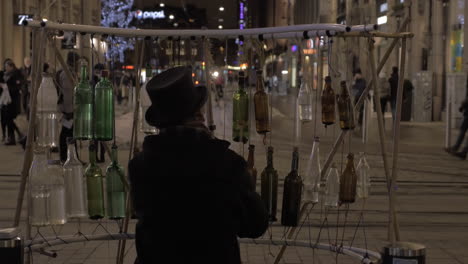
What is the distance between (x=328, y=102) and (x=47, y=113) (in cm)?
208

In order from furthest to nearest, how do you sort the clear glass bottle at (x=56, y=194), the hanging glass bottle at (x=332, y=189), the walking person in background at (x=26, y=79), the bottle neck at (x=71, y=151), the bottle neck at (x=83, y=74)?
the walking person in background at (x=26, y=79) → the bottle neck at (x=83, y=74) → the hanging glass bottle at (x=332, y=189) → the bottle neck at (x=71, y=151) → the clear glass bottle at (x=56, y=194)

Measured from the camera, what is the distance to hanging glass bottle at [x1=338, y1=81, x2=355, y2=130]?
5.24 metres

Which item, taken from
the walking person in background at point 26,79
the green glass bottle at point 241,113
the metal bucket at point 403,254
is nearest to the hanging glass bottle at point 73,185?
the green glass bottle at point 241,113

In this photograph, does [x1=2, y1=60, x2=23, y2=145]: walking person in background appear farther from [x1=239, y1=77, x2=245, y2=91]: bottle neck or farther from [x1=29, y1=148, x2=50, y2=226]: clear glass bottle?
[x1=239, y1=77, x2=245, y2=91]: bottle neck

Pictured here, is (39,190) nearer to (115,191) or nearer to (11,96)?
(115,191)

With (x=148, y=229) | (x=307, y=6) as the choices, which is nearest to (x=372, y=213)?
(x=148, y=229)

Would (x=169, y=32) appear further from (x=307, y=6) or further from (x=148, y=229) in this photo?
(x=307, y=6)

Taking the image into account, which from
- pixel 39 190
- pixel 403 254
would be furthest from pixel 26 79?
pixel 403 254

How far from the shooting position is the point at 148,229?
142 inches

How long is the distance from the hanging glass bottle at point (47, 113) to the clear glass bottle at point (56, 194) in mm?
515

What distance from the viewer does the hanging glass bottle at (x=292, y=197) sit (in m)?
5.17

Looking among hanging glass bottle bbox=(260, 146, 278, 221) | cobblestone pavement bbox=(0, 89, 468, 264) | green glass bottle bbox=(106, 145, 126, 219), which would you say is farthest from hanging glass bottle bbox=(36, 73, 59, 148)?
hanging glass bottle bbox=(260, 146, 278, 221)

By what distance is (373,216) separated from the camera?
9.75m

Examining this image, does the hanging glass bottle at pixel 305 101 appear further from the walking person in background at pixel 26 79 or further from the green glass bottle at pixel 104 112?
the walking person in background at pixel 26 79
